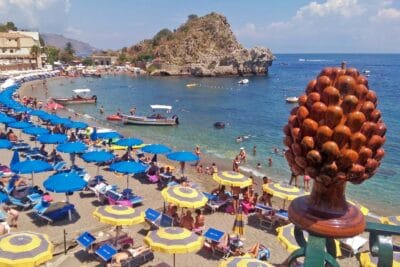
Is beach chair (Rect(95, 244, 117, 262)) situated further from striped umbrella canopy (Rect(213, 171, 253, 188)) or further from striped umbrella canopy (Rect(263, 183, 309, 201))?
striped umbrella canopy (Rect(263, 183, 309, 201))

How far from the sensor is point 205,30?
144750 millimetres

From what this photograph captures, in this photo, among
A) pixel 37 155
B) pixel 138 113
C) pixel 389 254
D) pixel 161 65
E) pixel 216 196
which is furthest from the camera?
pixel 161 65

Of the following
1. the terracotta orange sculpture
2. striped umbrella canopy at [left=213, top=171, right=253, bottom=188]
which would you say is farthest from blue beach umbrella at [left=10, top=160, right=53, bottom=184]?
the terracotta orange sculpture

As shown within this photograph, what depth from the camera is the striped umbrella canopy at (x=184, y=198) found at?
519 inches

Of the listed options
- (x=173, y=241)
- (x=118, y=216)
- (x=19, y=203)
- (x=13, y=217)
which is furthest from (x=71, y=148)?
(x=173, y=241)

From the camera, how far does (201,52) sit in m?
133

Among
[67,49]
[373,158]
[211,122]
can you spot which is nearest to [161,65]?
[67,49]

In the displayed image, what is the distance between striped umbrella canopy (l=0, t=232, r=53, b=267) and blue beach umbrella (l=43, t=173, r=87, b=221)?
12.3 feet

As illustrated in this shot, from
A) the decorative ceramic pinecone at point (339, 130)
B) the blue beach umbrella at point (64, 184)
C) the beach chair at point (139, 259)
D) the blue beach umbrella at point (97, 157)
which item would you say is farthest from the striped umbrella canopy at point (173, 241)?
the blue beach umbrella at point (97, 157)

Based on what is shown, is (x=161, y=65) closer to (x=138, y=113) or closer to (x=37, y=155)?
(x=138, y=113)

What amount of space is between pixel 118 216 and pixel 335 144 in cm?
1051

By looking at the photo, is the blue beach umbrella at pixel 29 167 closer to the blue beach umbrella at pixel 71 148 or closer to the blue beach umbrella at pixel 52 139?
the blue beach umbrella at pixel 71 148

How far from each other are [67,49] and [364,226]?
156 m

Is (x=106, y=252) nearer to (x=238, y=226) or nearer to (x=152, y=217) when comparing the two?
(x=152, y=217)
